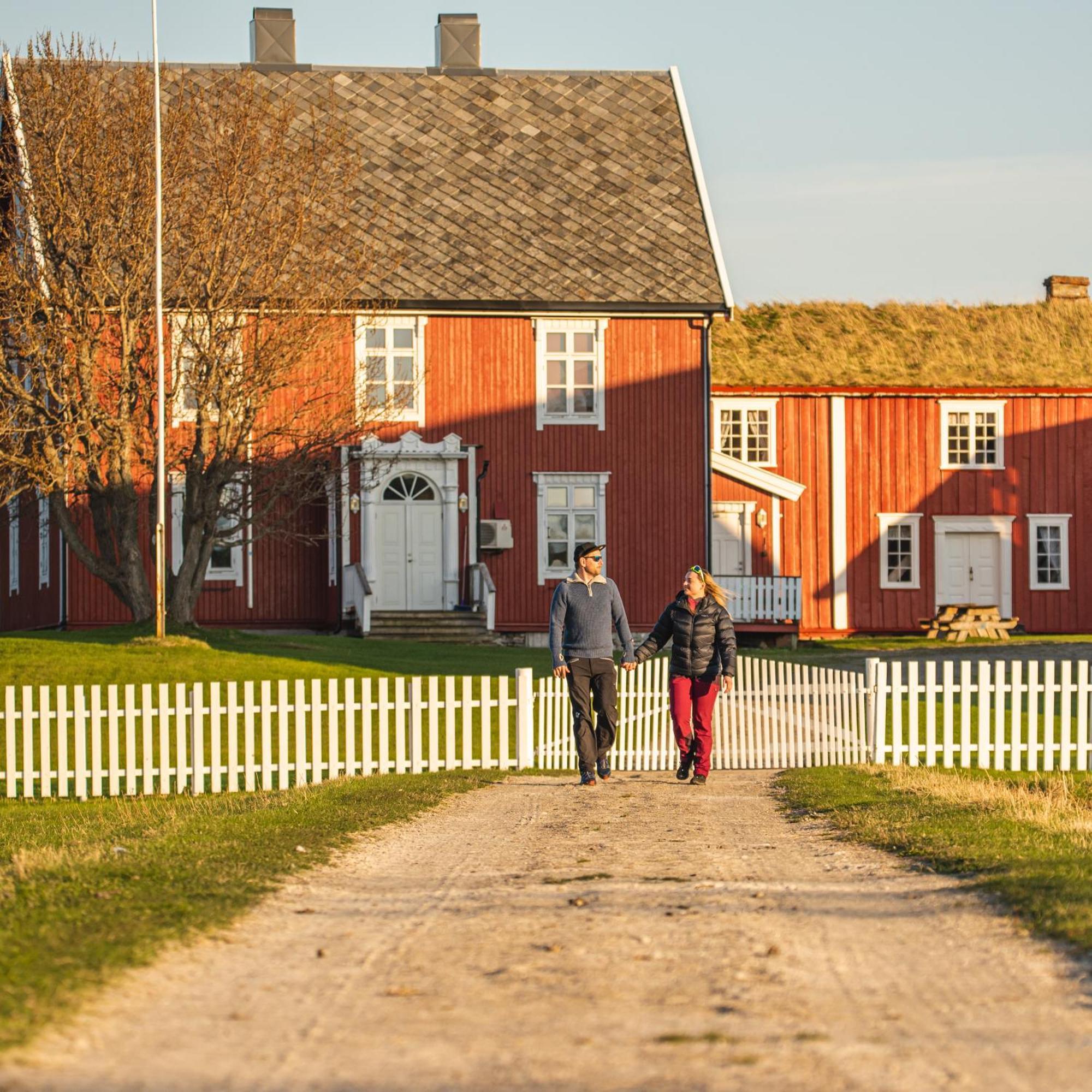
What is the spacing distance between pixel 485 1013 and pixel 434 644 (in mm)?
26627

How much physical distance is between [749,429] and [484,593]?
1001cm

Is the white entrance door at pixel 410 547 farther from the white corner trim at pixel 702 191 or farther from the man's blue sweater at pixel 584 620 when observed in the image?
the man's blue sweater at pixel 584 620

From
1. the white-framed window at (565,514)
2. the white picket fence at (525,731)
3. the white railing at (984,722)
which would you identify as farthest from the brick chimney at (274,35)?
the white railing at (984,722)

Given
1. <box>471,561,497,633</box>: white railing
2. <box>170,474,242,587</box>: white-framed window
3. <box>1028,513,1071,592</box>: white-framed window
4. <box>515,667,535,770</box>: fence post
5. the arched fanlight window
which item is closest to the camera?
<box>515,667,535,770</box>: fence post

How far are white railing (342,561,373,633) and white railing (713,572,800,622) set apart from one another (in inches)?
302

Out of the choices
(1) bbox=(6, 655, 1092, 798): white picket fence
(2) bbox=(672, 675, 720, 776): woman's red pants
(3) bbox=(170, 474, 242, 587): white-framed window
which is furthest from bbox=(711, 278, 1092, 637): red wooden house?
(2) bbox=(672, 675, 720, 776): woman's red pants

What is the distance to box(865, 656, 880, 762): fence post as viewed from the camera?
1744 centimetres

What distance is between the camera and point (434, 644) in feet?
106

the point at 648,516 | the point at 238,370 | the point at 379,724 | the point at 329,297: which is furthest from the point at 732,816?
the point at 648,516

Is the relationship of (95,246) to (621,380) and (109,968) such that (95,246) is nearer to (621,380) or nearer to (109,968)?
(621,380)

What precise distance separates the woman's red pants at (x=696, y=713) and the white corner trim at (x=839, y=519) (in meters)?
26.0

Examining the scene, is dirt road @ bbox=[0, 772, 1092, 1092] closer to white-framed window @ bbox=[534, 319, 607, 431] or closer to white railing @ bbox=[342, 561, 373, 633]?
white railing @ bbox=[342, 561, 373, 633]

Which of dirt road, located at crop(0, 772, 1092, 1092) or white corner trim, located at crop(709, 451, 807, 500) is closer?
dirt road, located at crop(0, 772, 1092, 1092)

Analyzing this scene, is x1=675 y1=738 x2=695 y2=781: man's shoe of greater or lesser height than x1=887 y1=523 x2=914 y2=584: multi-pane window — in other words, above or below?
below
